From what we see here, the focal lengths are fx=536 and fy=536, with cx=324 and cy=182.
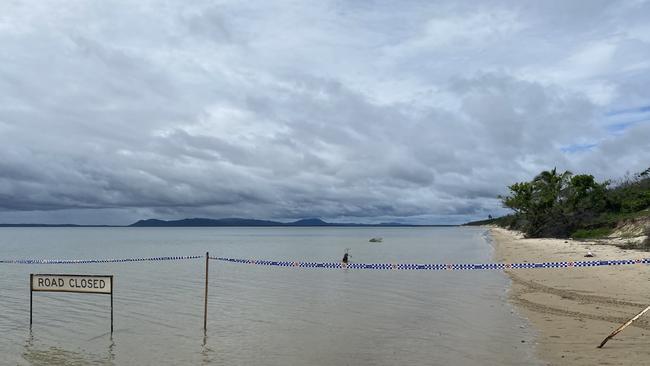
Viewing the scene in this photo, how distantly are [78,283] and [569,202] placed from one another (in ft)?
235

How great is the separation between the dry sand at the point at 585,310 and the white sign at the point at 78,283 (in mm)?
9872

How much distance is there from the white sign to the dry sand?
987 cm

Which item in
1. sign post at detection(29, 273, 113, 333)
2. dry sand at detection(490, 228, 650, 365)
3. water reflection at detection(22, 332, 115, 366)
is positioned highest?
sign post at detection(29, 273, 113, 333)

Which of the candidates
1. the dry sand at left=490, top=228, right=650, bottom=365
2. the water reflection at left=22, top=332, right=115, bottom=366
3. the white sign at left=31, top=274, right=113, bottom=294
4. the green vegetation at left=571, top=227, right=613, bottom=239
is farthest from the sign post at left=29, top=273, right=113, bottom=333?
the green vegetation at left=571, top=227, right=613, bottom=239

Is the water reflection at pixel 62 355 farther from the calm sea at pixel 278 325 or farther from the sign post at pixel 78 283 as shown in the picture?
the sign post at pixel 78 283

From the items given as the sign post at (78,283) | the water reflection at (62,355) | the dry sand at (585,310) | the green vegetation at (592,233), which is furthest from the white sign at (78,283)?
the green vegetation at (592,233)

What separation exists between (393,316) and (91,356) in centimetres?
892

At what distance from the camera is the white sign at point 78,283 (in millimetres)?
12688

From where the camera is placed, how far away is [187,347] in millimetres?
12711

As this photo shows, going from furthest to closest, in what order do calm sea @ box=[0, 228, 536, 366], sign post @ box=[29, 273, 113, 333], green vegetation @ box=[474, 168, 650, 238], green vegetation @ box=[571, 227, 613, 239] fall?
green vegetation @ box=[474, 168, 650, 238], green vegetation @ box=[571, 227, 613, 239], sign post @ box=[29, 273, 113, 333], calm sea @ box=[0, 228, 536, 366]

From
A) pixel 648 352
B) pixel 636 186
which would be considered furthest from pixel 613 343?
pixel 636 186

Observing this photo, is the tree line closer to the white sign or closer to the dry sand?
the dry sand

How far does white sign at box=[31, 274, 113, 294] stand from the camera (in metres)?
12.7

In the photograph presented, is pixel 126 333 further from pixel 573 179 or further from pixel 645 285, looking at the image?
pixel 573 179
